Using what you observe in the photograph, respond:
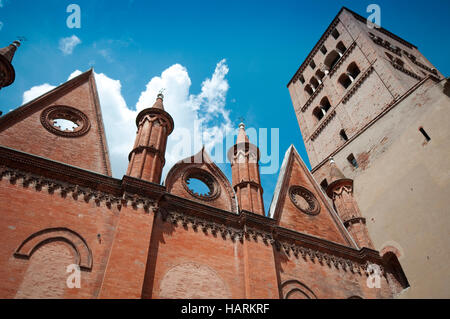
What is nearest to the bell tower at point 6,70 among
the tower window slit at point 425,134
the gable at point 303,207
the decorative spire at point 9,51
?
the decorative spire at point 9,51

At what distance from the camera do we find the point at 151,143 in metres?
12.8

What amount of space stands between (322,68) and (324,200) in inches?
602

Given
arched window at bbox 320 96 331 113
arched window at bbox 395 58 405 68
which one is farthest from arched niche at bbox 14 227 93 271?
arched window at bbox 395 58 405 68

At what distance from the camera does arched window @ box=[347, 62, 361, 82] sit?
24.6 meters

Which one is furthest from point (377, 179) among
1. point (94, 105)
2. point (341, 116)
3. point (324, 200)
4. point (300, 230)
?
point (94, 105)

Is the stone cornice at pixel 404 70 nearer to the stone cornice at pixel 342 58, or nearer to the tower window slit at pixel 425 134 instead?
the stone cornice at pixel 342 58

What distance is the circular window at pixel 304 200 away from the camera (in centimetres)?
1589

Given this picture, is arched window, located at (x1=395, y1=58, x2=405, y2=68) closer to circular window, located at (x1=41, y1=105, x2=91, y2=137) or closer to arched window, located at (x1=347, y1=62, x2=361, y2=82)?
arched window, located at (x1=347, y1=62, x2=361, y2=82)

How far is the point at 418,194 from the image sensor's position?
542 inches

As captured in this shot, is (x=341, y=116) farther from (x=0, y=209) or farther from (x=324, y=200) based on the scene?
(x=0, y=209)

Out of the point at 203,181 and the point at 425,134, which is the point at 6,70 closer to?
the point at 203,181

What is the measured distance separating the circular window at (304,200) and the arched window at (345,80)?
39.0 feet

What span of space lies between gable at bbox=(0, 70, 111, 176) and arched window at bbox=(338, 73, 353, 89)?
18244 mm

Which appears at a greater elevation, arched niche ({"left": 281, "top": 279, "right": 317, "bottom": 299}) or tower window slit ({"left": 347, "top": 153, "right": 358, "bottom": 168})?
tower window slit ({"left": 347, "top": 153, "right": 358, "bottom": 168})
